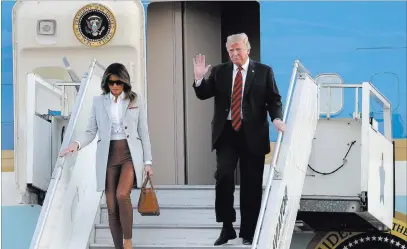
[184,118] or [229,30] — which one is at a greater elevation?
[229,30]

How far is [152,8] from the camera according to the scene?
34.6 feet

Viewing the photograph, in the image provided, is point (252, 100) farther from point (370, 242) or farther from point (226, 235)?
point (370, 242)

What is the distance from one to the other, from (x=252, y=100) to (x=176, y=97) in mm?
2894

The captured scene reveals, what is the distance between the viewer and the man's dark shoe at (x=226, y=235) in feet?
25.6

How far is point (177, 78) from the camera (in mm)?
10531

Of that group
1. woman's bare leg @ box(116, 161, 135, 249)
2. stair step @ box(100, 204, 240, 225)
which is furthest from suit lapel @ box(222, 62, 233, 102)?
stair step @ box(100, 204, 240, 225)

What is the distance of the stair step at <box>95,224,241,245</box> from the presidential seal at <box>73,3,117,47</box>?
2.20 meters

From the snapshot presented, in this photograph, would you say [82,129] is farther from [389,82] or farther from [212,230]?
[389,82]

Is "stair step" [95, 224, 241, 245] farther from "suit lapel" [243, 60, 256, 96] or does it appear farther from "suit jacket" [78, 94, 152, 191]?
"suit lapel" [243, 60, 256, 96]

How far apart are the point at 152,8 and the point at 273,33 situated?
1305 mm

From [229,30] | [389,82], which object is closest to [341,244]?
[389,82]

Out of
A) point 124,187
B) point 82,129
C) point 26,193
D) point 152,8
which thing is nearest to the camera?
point 124,187

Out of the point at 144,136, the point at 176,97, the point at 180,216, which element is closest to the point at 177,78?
the point at 176,97

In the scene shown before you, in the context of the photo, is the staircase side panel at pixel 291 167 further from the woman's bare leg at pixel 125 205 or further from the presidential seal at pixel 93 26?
the presidential seal at pixel 93 26
